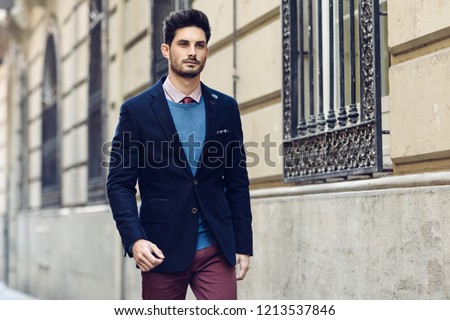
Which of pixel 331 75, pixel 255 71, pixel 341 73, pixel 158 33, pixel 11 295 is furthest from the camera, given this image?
pixel 11 295

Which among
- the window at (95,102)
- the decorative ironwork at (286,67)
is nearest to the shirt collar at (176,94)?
the decorative ironwork at (286,67)

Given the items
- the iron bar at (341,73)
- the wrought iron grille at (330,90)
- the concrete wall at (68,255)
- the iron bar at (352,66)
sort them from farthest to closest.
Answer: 1. the concrete wall at (68,255)
2. the iron bar at (341,73)
3. the iron bar at (352,66)
4. the wrought iron grille at (330,90)

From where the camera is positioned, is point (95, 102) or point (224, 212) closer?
point (224, 212)

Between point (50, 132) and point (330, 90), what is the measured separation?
1055 centimetres

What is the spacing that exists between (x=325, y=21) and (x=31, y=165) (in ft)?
39.9

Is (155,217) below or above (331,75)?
below

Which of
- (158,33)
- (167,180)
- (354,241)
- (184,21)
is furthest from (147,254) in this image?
(158,33)

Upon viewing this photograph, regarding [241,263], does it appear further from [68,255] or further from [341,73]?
[68,255]

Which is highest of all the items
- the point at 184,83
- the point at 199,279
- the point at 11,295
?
the point at 184,83

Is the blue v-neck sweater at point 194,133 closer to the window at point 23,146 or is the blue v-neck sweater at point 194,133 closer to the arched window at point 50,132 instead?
the arched window at point 50,132

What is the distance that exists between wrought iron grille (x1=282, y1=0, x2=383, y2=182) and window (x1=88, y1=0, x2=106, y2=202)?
5706 mm

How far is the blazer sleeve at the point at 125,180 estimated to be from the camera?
4.72 metres

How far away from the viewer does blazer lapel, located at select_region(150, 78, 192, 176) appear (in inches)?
191

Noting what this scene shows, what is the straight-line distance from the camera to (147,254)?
463 centimetres
